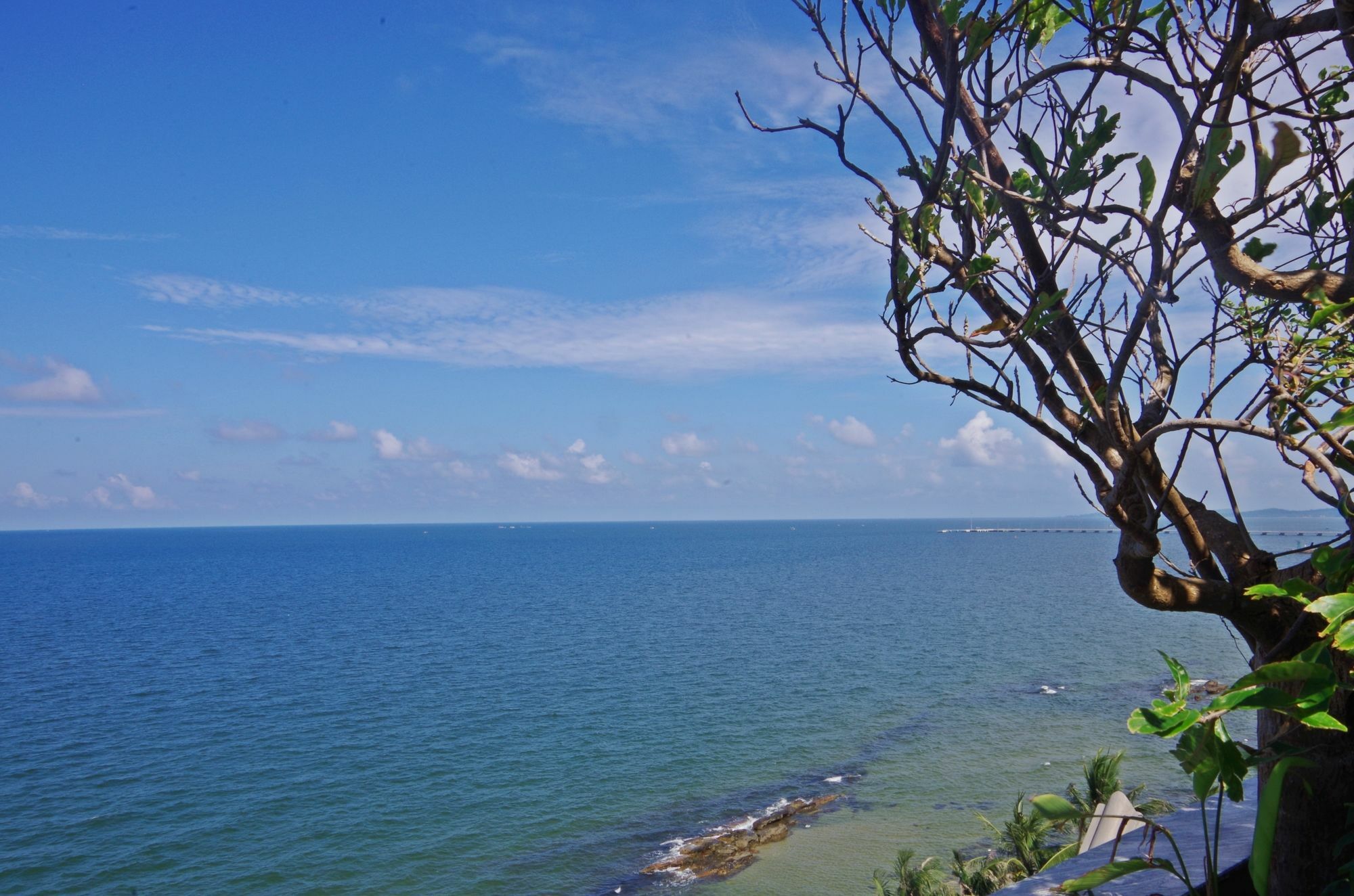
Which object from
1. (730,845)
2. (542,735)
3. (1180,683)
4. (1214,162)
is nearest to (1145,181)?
(1214,162)

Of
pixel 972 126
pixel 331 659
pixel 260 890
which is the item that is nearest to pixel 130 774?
pixel 260 890

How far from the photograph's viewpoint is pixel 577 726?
29.5 metres

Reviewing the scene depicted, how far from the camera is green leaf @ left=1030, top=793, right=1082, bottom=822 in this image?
136 inches

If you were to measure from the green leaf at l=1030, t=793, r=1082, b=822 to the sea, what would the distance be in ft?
3.28

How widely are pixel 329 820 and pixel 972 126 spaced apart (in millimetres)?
22741


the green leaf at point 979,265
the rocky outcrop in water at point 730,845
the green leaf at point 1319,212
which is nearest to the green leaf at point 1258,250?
the green leaf at point 1319,212

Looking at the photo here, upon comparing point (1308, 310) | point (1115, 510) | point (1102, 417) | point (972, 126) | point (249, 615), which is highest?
point (972, 126)

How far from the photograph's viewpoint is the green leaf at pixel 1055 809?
3.45 metres

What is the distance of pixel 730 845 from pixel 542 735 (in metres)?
10.8

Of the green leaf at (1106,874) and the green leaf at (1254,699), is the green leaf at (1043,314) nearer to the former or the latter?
the green leaf at (1254,699)

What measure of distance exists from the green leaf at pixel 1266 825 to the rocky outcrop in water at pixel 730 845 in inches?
661

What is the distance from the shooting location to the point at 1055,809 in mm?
3521

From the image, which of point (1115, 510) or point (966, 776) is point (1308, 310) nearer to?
Result: point (1115, 510)

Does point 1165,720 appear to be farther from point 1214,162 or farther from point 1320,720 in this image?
point 1214,162
